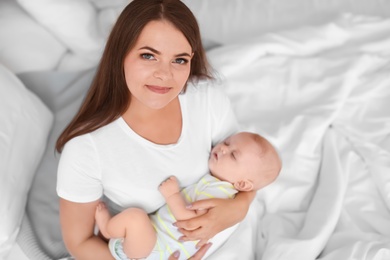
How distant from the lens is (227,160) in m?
1.34

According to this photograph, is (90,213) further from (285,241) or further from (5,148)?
(285,241)

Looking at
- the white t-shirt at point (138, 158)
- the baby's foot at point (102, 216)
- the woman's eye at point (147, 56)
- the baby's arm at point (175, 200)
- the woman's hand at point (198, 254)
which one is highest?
the woman's eye at point (147, 56)

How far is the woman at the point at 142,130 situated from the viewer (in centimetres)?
113

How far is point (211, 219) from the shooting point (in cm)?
127

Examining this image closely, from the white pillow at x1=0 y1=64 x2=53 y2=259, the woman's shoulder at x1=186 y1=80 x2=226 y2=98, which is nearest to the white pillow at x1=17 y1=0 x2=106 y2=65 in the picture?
the white pillow at x1=0 y1=64 x2=53 y2=259

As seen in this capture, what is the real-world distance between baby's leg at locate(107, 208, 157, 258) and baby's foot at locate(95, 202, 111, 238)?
1.3 inches

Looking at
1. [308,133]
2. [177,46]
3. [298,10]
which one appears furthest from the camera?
[298,10]

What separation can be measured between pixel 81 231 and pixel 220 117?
1.60 ft

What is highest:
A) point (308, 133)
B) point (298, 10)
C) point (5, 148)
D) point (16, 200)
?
point (298, 10)

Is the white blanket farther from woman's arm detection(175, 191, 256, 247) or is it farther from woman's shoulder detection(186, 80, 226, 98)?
woman's shoulder detection(186, 80, 226, 98)

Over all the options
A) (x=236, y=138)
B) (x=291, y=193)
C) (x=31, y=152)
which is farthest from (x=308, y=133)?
(x=31, y=152)

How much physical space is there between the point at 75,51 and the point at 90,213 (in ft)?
2.73

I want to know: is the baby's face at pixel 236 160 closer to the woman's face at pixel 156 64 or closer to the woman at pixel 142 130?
the woman at pixel 142 130

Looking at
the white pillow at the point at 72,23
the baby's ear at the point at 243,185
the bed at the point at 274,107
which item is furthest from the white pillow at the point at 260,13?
the baby's ear at the point at 243,185
